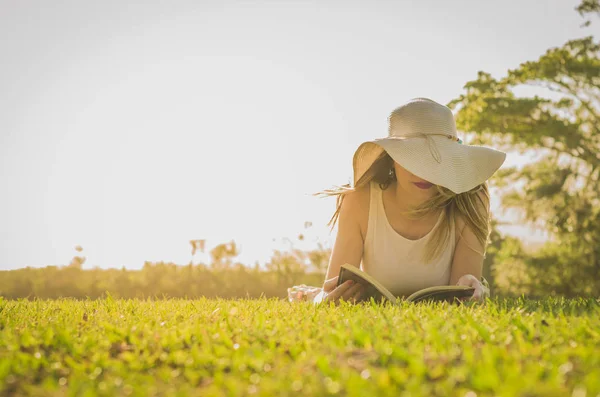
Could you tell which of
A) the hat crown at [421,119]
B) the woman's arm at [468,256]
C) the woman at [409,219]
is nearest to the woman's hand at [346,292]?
the woman at [409,219]

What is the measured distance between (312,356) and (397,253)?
2.75m

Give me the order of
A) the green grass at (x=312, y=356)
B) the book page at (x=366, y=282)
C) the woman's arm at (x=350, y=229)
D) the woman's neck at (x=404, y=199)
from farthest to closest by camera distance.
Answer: the woman's arm at (x=350, y=229) < the woman's neck at (x=404, y=199) < the book page at (x=366, y=282) < the green grass at (x=312, y=356)

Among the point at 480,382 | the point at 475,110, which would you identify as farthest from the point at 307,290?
the point at 475,110

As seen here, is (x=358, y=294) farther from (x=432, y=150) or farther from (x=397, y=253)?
(x=432, y=150)

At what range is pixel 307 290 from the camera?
5.09m

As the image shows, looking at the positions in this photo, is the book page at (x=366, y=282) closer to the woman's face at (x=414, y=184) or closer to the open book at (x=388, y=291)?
the open book at (x=388, y=291)

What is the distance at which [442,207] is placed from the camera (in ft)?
14.8

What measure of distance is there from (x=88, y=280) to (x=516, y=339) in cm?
720

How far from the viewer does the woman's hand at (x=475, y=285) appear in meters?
3.90

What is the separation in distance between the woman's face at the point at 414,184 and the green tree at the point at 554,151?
928 centimetres

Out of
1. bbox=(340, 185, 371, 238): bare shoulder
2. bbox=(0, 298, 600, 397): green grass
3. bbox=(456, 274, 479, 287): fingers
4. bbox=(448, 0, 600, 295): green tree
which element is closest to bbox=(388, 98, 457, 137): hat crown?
bbox=(340, 185, 371, 238): bare shoulder

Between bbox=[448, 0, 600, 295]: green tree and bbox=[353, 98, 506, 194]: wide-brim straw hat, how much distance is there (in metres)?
9.36

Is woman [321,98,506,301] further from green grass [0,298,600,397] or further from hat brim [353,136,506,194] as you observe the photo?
green grass [0,298,600,397]

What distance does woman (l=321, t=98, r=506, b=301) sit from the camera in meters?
4.09
